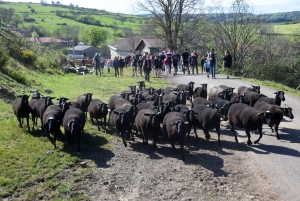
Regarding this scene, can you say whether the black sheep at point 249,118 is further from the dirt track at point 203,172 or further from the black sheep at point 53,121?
the black sheep at point 53,121

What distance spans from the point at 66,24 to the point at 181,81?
110 m

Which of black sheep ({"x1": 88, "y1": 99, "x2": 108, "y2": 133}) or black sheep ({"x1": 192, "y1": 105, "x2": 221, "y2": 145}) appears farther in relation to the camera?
black sheep ({"x1": 88, "y1": 99, "x2": 108, "y2": 133})

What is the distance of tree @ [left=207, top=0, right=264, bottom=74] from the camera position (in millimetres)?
31609

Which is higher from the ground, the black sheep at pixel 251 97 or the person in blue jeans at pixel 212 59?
the person in blue jeans at pixel 212 59

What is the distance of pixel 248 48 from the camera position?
32906 mm

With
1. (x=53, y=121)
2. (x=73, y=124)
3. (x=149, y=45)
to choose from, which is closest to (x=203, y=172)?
(x=73, y=124)

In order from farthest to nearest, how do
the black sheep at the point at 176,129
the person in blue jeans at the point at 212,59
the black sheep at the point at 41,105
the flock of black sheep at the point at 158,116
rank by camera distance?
the person in blue jeans at the point at 212,59
the black sheep at the point at 41,105
the flock of black sheep at the point at 158,116
the black sheep at the point at 176,129

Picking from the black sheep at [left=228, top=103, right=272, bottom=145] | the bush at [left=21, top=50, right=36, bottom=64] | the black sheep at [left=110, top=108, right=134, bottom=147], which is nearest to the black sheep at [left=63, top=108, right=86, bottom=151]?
the black sheep at [left=110, top=108, right=134, bottom=147]

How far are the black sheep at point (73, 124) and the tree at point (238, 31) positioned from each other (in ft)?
79.3

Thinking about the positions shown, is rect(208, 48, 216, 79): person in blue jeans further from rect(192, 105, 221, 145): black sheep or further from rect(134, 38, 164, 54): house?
rect(134, 38, 164, 54): house

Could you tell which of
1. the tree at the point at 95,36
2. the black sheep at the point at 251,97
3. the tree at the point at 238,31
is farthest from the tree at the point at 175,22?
the tree at the point at 95,36

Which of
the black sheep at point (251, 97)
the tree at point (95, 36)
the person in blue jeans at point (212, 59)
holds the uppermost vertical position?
the tree at point (95, 36)

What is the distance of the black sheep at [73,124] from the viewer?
1047cm

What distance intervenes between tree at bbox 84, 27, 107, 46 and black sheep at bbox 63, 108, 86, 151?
99.1 metres
